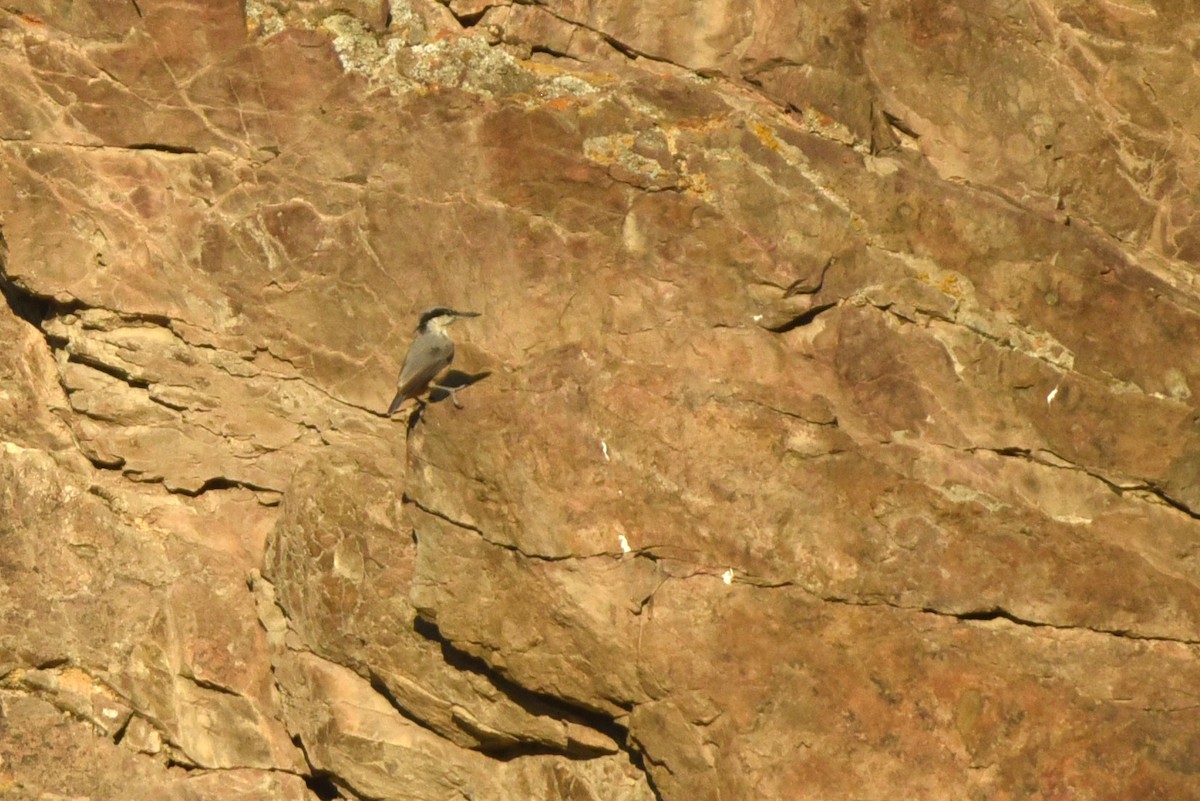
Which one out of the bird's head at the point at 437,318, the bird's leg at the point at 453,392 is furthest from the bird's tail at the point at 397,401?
the bird's head at the point at 437,318

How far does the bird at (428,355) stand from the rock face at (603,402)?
0.16m

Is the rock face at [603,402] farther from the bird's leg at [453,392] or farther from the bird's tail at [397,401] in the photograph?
the bird's tail at [397,401]

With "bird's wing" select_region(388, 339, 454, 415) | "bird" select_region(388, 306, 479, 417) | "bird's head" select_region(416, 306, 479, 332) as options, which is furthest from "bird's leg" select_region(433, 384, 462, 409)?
"bird's head" select_region(416, 306, 479, 332)

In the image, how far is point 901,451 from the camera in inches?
263

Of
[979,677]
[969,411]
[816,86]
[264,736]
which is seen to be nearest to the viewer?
[979,677]

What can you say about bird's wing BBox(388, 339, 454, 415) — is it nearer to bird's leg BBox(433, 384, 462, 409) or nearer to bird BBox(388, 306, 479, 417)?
bird BBox(388, 306, 479, 417)

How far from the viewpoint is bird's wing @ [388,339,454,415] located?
684 cm

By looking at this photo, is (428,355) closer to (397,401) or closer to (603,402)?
(397,401)

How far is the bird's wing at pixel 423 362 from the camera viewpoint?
269 inches

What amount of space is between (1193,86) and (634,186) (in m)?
2.89

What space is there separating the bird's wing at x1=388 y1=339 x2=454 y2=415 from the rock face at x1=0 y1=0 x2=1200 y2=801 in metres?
0.20

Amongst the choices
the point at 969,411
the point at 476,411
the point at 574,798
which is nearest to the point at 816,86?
the point at 969,411

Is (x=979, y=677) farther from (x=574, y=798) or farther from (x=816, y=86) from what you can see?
(x=816, y=86)

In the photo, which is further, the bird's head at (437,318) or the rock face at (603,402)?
the bird's head at (437,318)
